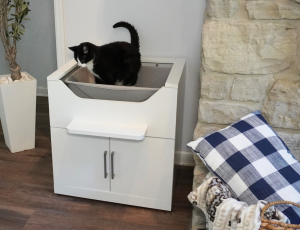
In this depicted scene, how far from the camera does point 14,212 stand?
1.56 meters

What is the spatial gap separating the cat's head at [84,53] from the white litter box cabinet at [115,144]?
3.0 inches

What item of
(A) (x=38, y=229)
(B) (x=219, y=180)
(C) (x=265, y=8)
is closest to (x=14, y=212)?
(A) (x=38, y=229)

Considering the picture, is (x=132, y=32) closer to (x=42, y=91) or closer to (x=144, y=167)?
(x=144, y=167)

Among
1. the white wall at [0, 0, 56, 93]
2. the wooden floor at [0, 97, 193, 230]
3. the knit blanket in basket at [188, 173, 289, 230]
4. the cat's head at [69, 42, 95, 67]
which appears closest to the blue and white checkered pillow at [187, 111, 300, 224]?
the knit blanket in basket at [188, 173, 289, 230]

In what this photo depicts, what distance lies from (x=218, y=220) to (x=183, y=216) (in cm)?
56

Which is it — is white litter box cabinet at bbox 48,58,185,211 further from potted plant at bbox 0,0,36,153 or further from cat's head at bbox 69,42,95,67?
potted plant at bbox 0,0,36,153

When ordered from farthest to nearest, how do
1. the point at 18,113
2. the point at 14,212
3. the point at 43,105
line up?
the point at 43,105
the point at 18,113
the point at 14,212

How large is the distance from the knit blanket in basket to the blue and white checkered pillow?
61mm

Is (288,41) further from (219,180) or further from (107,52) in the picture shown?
(107,52)

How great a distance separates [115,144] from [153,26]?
2.34 ft

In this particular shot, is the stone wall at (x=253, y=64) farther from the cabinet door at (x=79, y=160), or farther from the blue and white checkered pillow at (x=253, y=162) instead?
the cabinet door at (x=79, y=160)

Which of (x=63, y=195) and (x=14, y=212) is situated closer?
(x=14, y=212)

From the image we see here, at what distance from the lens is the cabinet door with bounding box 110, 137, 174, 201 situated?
146cm

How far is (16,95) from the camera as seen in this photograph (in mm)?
1918
